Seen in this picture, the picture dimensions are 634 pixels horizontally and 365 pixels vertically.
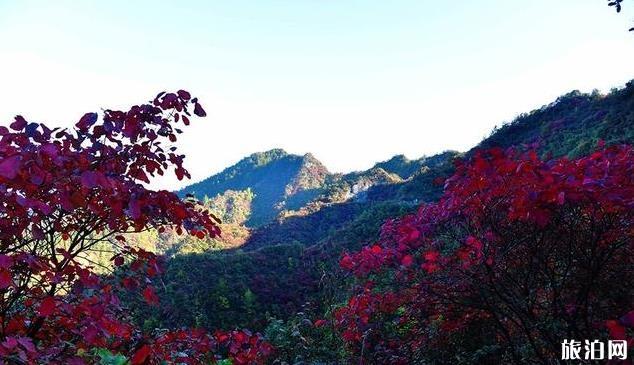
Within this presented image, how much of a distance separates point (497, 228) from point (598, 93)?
85.3 ft

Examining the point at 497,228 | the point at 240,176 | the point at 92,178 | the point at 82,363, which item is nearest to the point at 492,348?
the point at 497,228

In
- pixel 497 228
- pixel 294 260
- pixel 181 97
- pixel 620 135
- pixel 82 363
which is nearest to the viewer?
pixel 82 363

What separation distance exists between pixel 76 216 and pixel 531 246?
2.50 meters

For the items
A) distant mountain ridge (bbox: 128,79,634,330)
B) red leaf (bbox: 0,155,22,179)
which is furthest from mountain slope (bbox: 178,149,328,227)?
red leaf (bbox: 0,155,22,179)

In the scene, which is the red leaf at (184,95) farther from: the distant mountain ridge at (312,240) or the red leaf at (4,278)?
the distant mountain ridge at (312,240)

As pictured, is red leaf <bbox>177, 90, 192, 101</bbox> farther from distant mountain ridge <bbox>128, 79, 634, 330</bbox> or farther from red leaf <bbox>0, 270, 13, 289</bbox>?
distant mountain ridge <bbox>128, 79, 634, 330</bbox>

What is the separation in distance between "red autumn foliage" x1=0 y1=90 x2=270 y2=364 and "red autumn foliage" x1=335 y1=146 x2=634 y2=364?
153 centimetres

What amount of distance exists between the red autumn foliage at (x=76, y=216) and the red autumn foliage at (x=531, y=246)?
1.53 metres

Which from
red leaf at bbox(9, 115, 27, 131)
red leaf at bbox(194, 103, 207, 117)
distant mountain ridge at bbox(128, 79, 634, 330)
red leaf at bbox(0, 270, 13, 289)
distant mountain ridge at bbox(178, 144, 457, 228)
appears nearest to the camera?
red leaf at bbox(0, 270, 13, 289)

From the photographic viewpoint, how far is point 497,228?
2.64 meters

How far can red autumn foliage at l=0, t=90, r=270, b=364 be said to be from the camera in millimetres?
1501

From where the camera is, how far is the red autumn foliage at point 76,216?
150 centimetres

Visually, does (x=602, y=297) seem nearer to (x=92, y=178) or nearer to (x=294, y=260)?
(x=92, y=178)

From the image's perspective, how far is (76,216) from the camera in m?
2.15
